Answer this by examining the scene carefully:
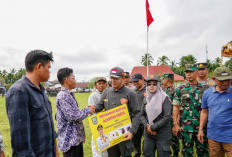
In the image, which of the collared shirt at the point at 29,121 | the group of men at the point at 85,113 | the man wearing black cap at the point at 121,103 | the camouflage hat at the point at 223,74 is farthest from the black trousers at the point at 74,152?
the camouflage hat at the point at 223,74

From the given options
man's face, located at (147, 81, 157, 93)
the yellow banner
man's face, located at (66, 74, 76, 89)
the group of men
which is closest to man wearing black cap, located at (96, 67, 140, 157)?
the group of men

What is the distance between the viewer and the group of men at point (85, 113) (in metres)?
1.42

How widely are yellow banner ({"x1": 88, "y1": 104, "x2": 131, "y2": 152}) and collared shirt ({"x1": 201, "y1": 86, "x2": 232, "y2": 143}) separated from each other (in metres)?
1.49

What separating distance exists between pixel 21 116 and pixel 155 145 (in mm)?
2556

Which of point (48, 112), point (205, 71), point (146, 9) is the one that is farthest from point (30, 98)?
point (146, 9)

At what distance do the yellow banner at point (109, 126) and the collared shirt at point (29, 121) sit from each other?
923mm

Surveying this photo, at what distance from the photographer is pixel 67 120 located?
2531 mm

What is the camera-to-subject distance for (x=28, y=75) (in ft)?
5.38

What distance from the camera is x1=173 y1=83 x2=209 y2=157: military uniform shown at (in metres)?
2.97

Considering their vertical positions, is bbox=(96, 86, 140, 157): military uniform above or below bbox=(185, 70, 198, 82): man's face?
below

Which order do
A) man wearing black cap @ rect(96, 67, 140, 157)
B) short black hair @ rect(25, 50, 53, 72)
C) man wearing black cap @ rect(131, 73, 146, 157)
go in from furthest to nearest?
man wearing black cap @ rect(131, 73, 146, 157) < man wearing black cap @ rect(96, 67, 140, 157) < short black hair @ rect(25, 50, 53, 72)

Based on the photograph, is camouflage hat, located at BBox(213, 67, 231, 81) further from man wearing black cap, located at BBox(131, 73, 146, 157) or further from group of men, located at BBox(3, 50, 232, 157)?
man wearing black cap, located at BBox(131, 73, 146, 157)

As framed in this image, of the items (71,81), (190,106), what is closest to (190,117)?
(190,106)

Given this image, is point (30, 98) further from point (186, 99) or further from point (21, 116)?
point (186, 99)
